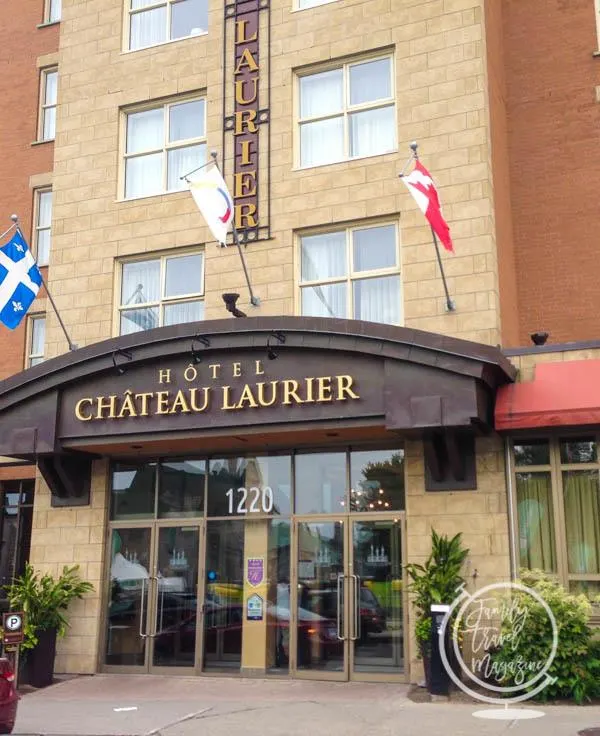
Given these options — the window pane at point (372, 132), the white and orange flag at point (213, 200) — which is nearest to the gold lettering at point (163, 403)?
the white and orange flag at point (213, 200)

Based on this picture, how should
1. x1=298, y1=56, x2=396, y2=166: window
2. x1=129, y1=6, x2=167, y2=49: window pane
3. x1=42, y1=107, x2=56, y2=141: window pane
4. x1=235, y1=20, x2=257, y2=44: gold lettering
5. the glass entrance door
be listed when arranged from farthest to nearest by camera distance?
x1=42, y1=107, x2=56, y2=141: window pane → x1=129, y1=6, x2=167, y2=49: window pane → x1=235, y1=20, x2=257, y2=44: gold lettering → x1=298, y1=56, x2=396, y2=166: window → the glass entrance door

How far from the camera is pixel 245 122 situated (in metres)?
16.4

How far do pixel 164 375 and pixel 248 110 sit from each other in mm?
5273

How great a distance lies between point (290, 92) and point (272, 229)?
2582 millimetres

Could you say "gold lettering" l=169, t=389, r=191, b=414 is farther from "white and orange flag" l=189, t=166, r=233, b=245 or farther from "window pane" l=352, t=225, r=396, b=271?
"window pane" l=352, t=225, r=396, b=271

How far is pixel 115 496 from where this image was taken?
53.0 feet

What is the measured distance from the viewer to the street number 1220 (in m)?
15.0

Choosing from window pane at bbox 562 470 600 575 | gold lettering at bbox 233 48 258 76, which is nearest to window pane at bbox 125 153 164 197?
gold lettering at bbox 233 48 258 76

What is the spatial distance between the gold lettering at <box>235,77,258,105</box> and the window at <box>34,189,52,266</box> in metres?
6.91

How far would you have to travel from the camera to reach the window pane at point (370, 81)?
15914mm

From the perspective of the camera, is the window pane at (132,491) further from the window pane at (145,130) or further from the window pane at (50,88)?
the window pane at (50,88)

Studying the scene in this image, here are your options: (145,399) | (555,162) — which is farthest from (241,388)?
(555,162)

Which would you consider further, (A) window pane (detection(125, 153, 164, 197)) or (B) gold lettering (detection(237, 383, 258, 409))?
(A) window pane (detection(125, 153, 164, 197))

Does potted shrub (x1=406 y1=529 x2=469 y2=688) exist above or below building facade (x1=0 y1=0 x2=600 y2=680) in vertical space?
below
